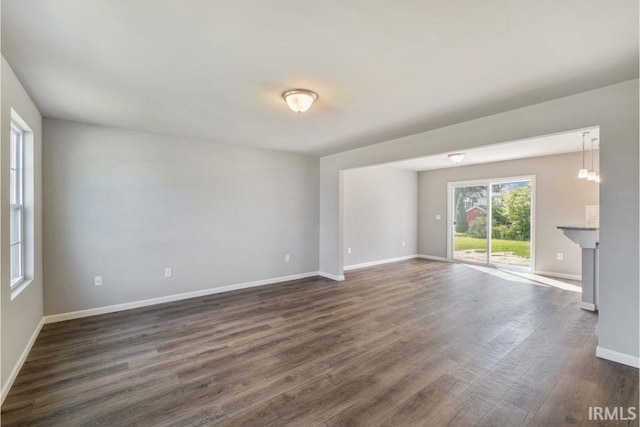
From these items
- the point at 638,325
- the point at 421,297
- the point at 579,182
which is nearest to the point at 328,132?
the point at 421,297

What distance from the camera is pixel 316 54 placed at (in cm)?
209

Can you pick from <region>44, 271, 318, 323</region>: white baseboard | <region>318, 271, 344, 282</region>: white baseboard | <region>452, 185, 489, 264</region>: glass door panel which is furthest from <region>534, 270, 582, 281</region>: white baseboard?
<region>44, 271, 318, 323</region>: white baseboard

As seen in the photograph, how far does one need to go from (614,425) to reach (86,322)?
499 cm

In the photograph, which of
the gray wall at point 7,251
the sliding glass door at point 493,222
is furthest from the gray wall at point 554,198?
the gray wall at point 7,251

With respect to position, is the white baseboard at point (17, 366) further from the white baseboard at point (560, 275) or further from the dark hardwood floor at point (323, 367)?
the white baseboard at point (560, 275)

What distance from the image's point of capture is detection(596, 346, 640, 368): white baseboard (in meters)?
2.48

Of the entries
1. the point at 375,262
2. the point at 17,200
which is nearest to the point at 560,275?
the point at 375,262

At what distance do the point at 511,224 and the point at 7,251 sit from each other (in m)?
8.04

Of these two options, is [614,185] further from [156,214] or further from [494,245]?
[156,214]

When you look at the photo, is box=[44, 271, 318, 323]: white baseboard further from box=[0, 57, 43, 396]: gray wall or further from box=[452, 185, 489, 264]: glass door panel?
box=[452, 185, 489, 264]: glass door panel

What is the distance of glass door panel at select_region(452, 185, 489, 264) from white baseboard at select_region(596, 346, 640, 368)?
14.9ft

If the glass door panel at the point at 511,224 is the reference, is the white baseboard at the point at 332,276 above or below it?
below

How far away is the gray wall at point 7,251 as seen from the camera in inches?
83.7

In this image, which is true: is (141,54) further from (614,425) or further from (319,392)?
(614,425)
